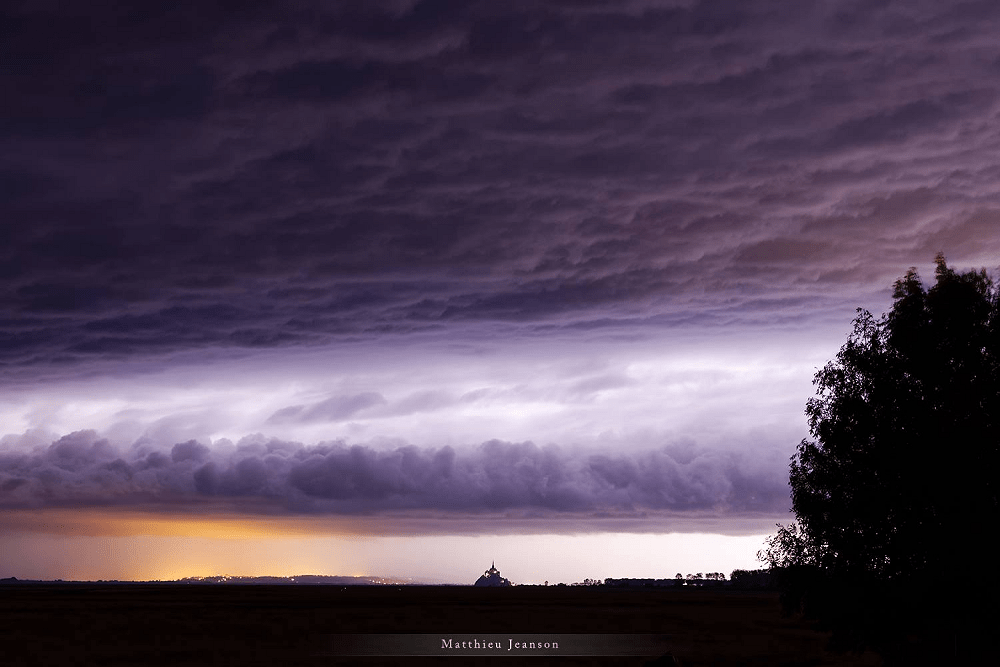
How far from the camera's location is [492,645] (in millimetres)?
78438

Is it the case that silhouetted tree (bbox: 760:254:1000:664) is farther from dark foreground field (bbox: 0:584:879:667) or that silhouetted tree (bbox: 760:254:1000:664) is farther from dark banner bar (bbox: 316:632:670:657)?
dark banner bar (bbox: 316:632:670:657)

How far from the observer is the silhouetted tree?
125 feet

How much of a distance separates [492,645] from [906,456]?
157 ft

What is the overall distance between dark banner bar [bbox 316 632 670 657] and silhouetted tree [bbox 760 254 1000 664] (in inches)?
1186

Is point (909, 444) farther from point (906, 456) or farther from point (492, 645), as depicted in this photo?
point (492, 645)

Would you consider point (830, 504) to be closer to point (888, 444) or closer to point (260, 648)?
point (888, 444)

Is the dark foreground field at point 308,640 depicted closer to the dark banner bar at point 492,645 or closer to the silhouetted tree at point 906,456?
the dark banner bar at point 492,645

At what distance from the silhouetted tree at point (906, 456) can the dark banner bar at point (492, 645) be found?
3013 centimetres

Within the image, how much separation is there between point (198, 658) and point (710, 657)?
35471 mm

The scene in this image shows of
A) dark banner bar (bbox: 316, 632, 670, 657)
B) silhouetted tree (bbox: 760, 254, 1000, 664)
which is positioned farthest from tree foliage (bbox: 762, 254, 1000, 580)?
dark banner bar (bbox: 316, 632, 670, 657)

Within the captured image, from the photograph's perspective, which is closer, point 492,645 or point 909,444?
point 909,444

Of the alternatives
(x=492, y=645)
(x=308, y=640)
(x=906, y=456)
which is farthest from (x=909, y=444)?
(x=308, y=640)

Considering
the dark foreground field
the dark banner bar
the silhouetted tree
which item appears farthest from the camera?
the dark banner bar

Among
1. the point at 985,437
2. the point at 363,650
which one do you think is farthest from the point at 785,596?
the point at 363,650
